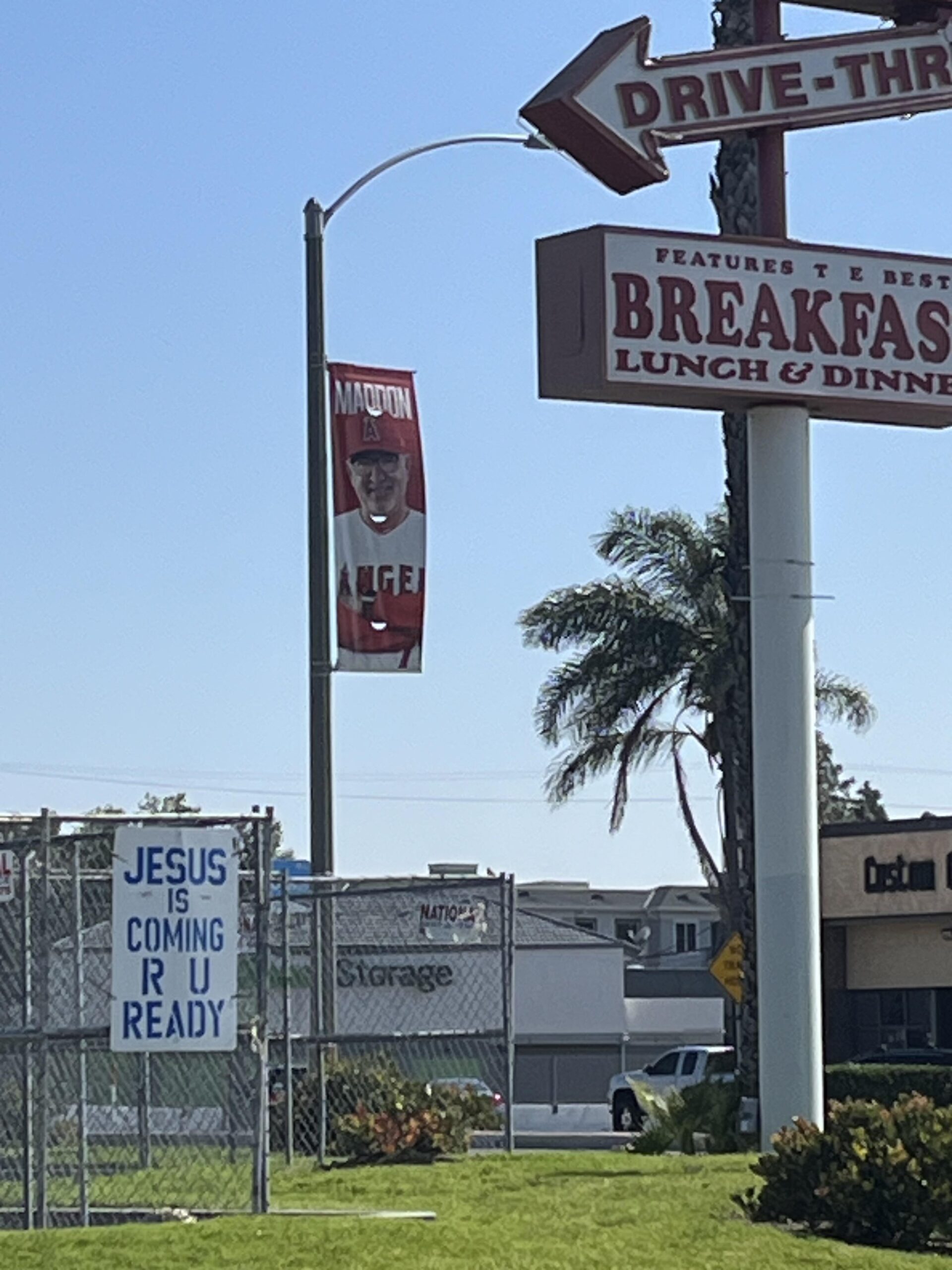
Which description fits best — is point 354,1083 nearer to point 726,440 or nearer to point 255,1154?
point 255,1154

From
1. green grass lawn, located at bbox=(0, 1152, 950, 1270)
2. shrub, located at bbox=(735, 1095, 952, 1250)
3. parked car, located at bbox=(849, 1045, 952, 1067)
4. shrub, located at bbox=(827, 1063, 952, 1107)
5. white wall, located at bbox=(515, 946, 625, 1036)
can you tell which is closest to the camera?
green grass lawn, located at bbox=(0, 1152, 950, 1270)

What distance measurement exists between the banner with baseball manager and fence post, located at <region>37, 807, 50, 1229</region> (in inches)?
248

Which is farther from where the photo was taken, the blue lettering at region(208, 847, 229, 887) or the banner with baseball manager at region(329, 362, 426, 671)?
the banner with baseball manager at region(329, 362, 426, 671)

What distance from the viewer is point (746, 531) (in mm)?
22984

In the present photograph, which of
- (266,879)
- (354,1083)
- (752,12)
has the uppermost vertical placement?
(752,12)

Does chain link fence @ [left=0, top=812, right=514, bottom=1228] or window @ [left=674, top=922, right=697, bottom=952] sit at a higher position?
chain link fence @ [left=0, top=812, right=514, bottom=1228]

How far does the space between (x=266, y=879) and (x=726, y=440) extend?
12.6m

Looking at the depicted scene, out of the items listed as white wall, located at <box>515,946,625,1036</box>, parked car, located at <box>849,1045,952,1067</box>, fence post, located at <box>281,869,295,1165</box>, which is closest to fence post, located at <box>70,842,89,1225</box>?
fence post, located at <box>281,869,295,1165</box>

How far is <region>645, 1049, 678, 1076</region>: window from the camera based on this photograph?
37625 millimetres

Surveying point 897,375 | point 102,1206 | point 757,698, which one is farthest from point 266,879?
point 897,375

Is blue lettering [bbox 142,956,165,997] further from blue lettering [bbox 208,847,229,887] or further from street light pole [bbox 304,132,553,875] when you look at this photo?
street light pole [bbox 304,132,553,875]

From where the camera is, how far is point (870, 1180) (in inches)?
465

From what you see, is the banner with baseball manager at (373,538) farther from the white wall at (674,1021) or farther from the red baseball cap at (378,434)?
the white wall at (674,1021)

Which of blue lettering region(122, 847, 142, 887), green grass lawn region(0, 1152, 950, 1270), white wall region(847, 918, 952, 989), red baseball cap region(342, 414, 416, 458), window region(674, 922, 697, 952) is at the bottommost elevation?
window region(674, 922, 697, 952)
